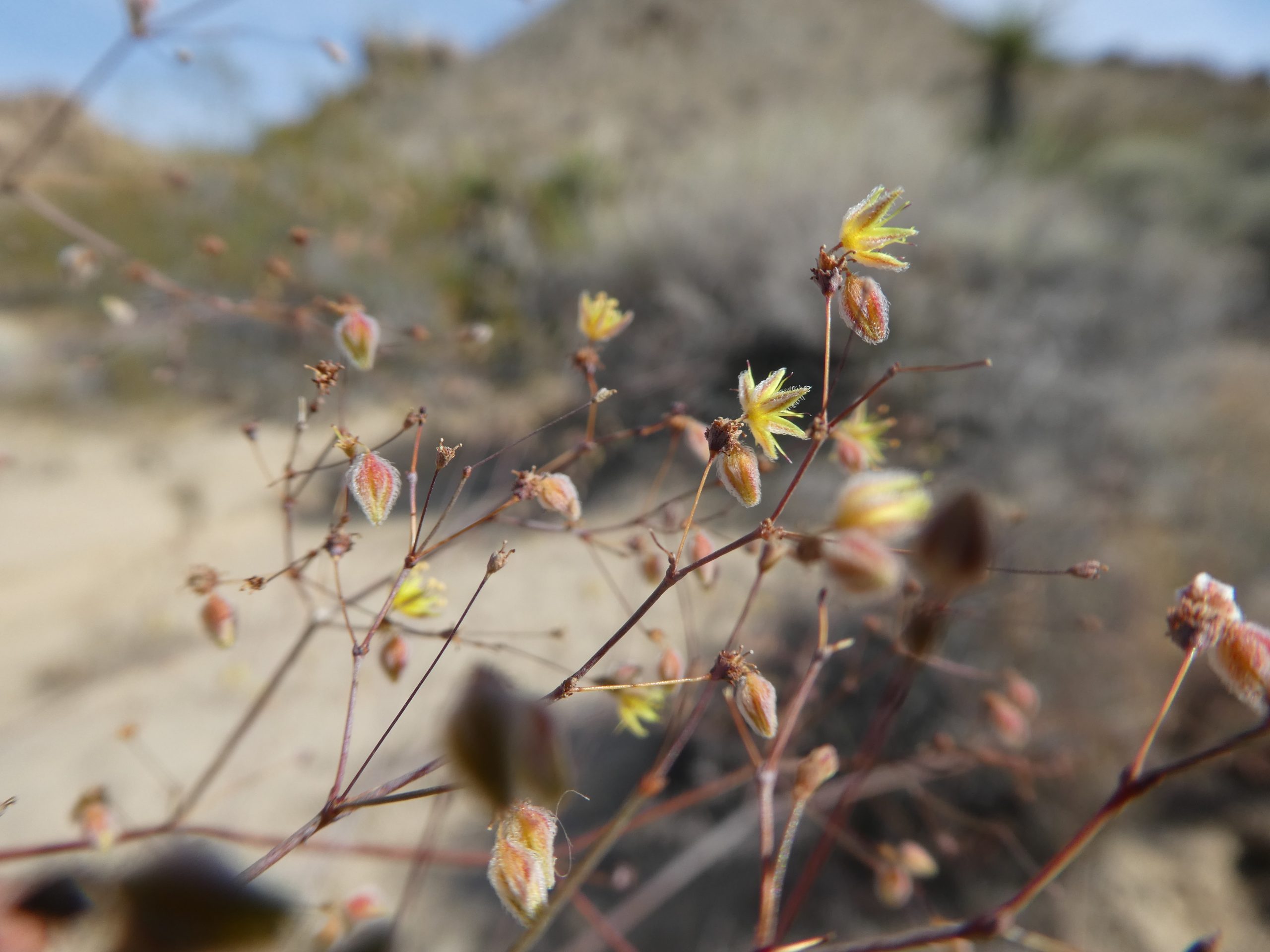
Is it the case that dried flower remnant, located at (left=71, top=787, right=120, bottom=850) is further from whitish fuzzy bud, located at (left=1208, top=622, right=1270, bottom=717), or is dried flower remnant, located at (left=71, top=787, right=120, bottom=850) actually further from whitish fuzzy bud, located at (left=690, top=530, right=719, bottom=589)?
whitish fuzzy bud, located at (left=1208, top=622, right=1270, bottom=717)

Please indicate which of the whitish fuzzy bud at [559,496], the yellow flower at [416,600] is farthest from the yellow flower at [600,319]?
the yellow flower at [416,600]

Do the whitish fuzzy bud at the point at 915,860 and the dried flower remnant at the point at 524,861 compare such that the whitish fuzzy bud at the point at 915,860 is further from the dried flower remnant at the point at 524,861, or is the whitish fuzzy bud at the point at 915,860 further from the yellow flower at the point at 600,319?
the yellow flower at the point at 600,319

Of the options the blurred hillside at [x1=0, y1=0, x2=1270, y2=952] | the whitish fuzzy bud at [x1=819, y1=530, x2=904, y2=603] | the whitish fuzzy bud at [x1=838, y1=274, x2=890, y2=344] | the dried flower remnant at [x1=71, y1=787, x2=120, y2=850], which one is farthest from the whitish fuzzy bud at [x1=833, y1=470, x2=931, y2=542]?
the dried flower remnant at [x1=71, y1=787, x2=120, y2=850]

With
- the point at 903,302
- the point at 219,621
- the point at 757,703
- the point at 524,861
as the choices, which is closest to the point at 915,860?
the point at 757,703

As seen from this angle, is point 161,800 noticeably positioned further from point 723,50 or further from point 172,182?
point 723,50

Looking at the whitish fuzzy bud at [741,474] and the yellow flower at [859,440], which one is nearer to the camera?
the whitish fuzzy bud at [741,474]

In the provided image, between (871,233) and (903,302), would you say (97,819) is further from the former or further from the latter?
(903,302)
